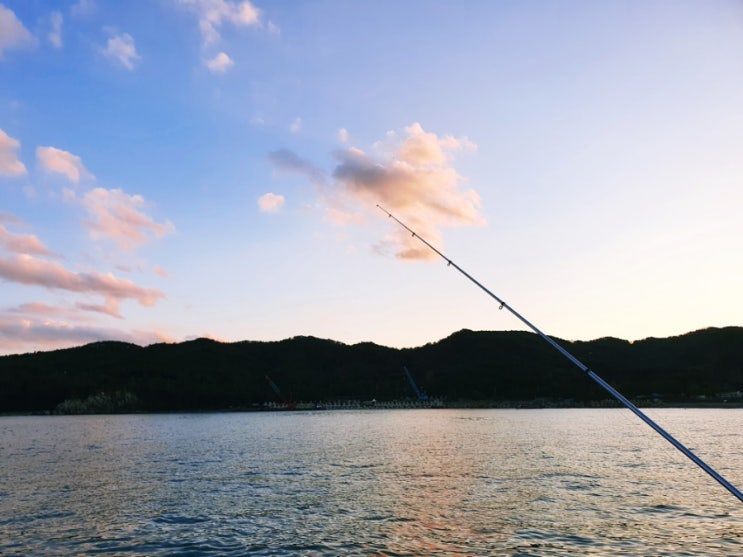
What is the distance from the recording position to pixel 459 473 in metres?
52.4

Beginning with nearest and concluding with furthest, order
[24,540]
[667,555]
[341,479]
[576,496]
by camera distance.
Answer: [667,555], [24,540], [576,496], [341,479]

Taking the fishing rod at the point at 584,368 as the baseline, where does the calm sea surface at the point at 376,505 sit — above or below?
below

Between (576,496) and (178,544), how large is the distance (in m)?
26.5

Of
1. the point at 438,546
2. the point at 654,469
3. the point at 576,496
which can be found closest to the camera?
the point at 438,546

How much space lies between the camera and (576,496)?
3906 cm

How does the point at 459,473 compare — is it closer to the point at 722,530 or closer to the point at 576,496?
the point at 576,496

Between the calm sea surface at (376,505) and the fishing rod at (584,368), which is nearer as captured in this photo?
the fishing rod at (584,368)

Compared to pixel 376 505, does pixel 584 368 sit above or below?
above

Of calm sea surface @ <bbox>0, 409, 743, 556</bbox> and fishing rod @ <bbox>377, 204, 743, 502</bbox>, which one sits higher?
fishing rod @ <bbox>377, 204, 743, 502</bbox>

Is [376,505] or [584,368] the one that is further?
[376,505]

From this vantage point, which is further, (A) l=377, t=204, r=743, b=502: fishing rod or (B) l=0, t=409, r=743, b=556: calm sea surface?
(B) l=0, t=409, r=743, b=556: calm sea surface

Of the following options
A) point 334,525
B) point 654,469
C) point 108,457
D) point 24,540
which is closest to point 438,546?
point 334,525

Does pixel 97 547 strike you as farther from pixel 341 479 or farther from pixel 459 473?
pixel 459 473

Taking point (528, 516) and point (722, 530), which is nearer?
point (722, 530)
